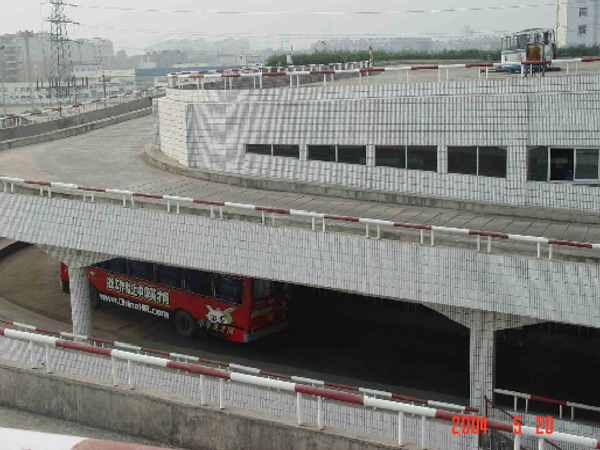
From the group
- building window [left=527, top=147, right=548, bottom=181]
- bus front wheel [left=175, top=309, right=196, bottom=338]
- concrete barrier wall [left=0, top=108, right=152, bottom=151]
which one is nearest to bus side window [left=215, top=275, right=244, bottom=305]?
bus front wheel [left=175, top=309, right=196, bottom=338]

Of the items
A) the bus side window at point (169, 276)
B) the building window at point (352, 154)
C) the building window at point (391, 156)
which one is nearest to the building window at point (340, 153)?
the building window at point (352, 154)

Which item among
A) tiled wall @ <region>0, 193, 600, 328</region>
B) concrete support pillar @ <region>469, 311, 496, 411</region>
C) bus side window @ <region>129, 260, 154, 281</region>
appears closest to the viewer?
tiled wall @ <region>0, 193, 600, 328</region>

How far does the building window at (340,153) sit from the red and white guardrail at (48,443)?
16.2 metres

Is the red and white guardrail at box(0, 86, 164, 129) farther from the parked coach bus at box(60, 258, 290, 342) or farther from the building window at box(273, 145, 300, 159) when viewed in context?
the building window at box(273, 145, 300, 159)

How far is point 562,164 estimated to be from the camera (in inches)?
747

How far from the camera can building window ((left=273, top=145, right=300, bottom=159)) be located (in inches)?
878

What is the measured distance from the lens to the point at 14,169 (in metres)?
27.0

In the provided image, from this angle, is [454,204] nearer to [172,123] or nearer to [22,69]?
[172,123]

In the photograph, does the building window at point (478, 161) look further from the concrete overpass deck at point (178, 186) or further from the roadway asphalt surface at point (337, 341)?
the roadway asphalt surface at point (337, 341)

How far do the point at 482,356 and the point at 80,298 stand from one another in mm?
10312

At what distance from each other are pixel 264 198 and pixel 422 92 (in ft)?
16.4

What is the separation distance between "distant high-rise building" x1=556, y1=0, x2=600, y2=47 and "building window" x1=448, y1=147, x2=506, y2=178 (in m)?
88.9

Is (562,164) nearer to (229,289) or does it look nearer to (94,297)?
(229,289)

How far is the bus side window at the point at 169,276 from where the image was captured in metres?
22.5
